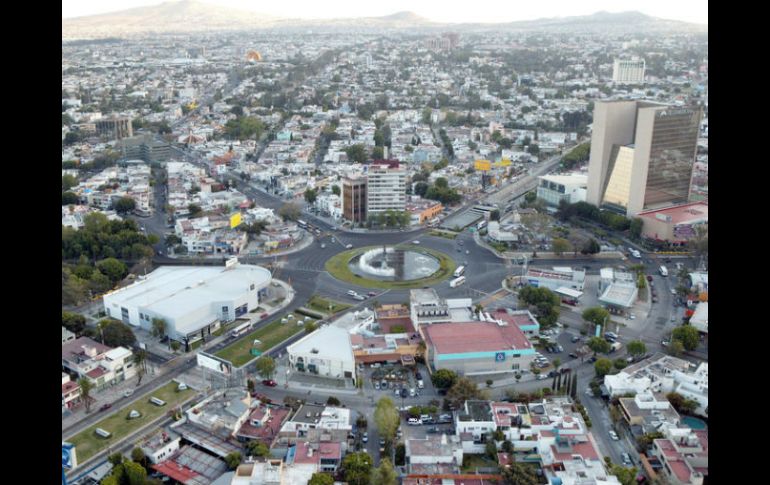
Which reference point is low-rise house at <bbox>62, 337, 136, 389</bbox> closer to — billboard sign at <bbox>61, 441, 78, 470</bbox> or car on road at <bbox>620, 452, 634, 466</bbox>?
billboard sign at <bbox>61, 441, 78, 470</bbox>

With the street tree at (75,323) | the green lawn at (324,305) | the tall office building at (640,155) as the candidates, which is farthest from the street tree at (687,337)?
the street tree at (75,323)

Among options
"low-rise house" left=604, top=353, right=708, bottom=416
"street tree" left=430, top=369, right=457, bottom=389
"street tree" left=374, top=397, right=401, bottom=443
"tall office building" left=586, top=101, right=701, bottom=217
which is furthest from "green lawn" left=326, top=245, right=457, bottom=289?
"tall office building" left=586, top=101, right=701, bottom=217

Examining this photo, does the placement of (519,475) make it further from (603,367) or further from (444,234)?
(444,234)

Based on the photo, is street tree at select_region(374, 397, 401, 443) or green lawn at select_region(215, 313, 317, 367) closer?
street tree at select_region(374, 397, 401, 443)

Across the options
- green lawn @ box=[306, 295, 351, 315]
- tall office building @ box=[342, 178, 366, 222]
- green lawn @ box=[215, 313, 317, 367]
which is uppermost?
tall office building @ box=[342, 178, 366, 222]

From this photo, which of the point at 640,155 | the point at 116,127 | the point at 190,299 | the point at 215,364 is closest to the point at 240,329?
the point at 190,299

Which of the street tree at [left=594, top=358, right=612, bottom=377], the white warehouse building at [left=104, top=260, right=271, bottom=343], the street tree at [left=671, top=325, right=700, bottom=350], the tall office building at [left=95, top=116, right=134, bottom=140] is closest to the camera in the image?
the street tree at [left=594, top=358, right=612, bottom=377]
